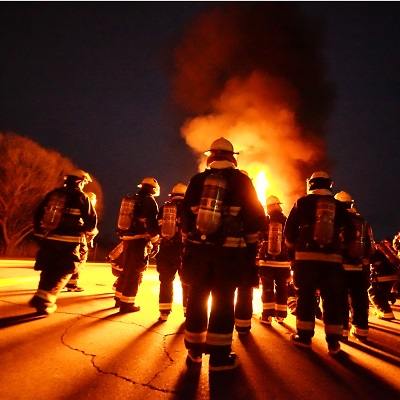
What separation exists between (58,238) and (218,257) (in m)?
2.70

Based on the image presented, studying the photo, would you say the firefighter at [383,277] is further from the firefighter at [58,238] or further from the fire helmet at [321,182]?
the firefighter at [58,238]

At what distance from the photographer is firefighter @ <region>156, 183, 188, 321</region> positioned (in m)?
5.30

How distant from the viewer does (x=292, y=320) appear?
20.1ft

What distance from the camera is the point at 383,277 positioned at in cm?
709

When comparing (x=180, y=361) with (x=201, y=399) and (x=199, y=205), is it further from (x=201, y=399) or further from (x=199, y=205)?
(x=199, y=205)

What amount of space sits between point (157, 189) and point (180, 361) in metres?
3.42

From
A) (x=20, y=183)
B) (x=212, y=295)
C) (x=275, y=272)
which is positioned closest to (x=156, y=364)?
(x=212, y=295)

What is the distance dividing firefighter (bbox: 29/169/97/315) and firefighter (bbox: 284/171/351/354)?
318 centimetres

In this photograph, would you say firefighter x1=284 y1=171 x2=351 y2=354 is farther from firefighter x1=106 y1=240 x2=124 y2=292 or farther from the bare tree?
the bare tree

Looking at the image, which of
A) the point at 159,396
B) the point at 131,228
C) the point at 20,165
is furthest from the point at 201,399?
the point at 20,165

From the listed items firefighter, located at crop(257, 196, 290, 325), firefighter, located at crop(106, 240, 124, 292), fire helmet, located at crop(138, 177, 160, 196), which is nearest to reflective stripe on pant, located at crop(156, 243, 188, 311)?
firefighter, located at crop(106, 240, 124, 292)

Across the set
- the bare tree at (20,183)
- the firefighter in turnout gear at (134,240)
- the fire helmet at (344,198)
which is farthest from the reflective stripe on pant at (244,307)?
the bare tree at (20,183)

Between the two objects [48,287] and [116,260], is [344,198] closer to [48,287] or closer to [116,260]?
[116,260]

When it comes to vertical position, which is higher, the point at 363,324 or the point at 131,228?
the point at 131,228
